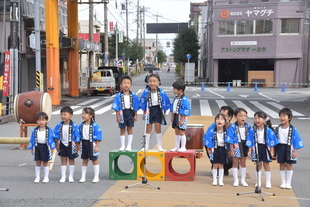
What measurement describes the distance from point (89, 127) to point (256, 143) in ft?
10.1

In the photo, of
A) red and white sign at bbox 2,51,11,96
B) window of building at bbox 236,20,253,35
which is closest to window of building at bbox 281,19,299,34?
window of building at bbox 236,20,253,35

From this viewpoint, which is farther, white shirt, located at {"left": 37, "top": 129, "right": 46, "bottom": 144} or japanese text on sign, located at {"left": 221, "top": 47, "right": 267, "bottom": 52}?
japanese text on sign, located at {"left": 221, "top": 47, "right": 267, "bottom": 52}

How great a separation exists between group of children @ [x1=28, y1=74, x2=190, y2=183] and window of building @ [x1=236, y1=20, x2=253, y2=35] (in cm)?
3813

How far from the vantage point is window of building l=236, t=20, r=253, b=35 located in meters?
44.7

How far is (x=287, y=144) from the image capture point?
749cm

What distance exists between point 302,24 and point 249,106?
23.2 meters

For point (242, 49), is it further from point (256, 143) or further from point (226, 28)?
point (256, 143)

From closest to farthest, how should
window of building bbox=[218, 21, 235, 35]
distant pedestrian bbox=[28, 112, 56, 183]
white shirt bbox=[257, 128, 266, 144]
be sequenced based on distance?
1. white shirt bbox=[257, 128, 266, 144]
2. distant pedestrian bbox=[28, 112, 56, 183]
3. window of building bbox=[218, 21, 235, 35]

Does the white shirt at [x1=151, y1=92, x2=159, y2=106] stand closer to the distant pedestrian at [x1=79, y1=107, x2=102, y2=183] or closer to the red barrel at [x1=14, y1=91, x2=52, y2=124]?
the distant pedestrian at [x1=79, y1=107, x2=102, y2=183]

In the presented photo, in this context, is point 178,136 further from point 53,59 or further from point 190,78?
point 190,78

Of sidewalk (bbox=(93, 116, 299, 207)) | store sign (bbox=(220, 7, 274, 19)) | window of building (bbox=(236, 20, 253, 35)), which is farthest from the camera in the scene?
window of building (bbox=(236, 20, 253, 35))

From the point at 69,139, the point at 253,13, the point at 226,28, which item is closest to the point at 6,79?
the point at 69,139

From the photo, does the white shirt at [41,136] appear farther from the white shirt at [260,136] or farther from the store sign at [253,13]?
the store sign at [253,13]

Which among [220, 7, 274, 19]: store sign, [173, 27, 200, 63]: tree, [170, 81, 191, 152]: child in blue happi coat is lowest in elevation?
[170, 81, 191, 152]: child in blue happi coat
